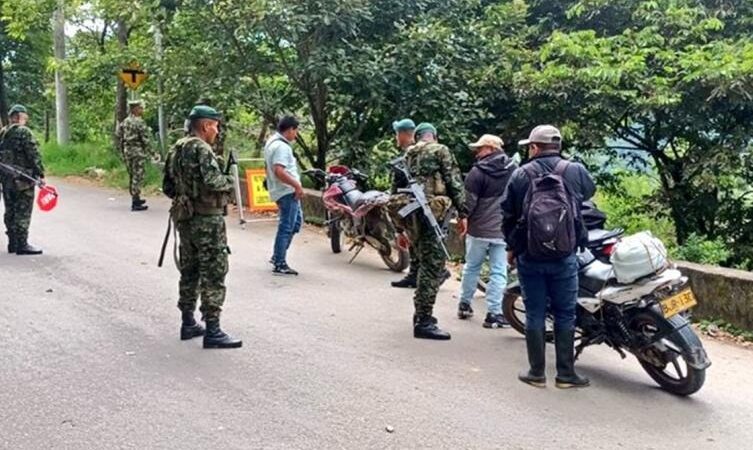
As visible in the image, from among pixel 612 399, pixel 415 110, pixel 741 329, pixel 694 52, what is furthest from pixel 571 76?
pixel 612 399

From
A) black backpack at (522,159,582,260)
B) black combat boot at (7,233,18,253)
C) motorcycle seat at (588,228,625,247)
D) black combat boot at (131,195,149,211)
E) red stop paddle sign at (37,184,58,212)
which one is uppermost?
black backpack at (522,159,582,260)

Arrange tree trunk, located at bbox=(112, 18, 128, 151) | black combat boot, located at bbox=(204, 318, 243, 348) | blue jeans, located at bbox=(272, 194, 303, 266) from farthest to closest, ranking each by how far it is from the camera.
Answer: tree trunk, located at bbox=(112, 18, 128, 151) < blue jeans, located at bbox=(272, 194, 303, 266) < black combat boot, located at bbox=(204, 318, 243, 348)

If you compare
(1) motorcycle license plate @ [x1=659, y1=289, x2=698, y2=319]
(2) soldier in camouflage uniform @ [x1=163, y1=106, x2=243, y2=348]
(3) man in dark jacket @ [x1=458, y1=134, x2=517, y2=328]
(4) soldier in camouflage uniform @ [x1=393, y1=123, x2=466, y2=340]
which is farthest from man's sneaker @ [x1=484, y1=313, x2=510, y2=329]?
(2) soldier in camouflage uniform @ [x1=163, y1=106, x2=243, y2=348]

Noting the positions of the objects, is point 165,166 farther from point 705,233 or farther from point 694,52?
point 705,233

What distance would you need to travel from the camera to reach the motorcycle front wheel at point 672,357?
455 cm

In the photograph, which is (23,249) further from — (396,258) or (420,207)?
(420,207)

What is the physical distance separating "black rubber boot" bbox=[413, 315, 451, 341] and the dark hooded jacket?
2.87 feet

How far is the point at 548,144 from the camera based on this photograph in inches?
187

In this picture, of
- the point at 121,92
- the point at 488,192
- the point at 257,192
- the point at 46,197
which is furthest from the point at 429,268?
the point at 121,92

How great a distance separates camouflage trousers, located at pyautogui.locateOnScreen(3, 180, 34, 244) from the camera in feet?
27.5

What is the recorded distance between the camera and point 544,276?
4.69 meters

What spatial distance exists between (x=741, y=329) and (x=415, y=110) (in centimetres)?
546

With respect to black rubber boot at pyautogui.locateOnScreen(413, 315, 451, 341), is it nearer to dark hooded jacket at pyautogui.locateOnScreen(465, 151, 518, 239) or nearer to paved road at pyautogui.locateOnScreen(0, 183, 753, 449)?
paved road at pyautogui.locateOnScreen(0, 183, 753, 449)

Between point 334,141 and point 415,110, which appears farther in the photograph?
point 334,141
